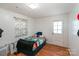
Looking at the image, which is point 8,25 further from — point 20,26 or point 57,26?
point 57,26

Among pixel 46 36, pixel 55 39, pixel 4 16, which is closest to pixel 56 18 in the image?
pixel 46 36

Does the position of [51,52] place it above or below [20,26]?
below

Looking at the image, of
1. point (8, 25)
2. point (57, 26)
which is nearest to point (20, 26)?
point (8, 25)

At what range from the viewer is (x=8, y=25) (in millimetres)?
1556

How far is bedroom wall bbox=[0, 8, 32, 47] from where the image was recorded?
4.51 ft

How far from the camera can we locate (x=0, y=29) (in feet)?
4.40

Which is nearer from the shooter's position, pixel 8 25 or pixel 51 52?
pixel 51 52

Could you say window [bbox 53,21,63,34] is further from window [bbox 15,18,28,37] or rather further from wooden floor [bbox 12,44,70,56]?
window [bbox 15,18,28,37]

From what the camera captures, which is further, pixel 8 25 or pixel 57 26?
pixel 8 25

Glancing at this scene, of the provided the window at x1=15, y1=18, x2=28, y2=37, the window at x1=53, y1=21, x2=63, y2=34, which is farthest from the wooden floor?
the window at x1=15, y1=18, x2=28, y2=37

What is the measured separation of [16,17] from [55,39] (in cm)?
113

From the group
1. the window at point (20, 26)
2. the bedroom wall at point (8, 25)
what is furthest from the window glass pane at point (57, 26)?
the window at point (20, 26)

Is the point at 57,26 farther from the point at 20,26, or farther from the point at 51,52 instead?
the point at 20,26

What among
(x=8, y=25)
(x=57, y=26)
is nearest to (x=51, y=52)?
(x=57, y=26)
